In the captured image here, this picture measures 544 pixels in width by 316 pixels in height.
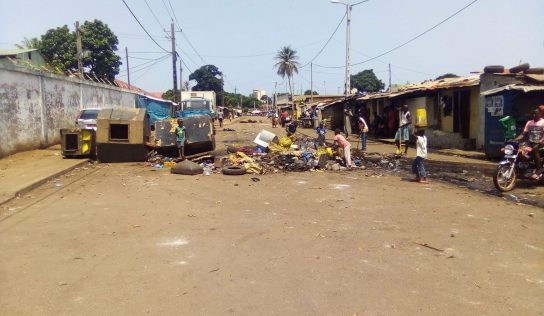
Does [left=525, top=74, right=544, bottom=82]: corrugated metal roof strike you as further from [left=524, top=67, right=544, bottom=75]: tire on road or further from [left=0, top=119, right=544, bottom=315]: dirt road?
[left=0, top=119, right=544, bottom=315]: dirt road

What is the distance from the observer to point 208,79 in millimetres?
91625

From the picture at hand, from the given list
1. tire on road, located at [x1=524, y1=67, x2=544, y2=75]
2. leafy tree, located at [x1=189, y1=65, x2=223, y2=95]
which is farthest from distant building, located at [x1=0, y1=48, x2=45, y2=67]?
leafy tree, located at [x1=189, y1=65, x2=223, y2=95]

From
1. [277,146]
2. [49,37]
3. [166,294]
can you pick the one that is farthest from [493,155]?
[49,37]

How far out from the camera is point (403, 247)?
546 cm

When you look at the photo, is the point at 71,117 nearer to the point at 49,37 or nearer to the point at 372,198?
the point at 372,198

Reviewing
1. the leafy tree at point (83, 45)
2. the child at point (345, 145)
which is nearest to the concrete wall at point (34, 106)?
the child at point (345, 145)

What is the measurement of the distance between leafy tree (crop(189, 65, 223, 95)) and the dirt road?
3306 inches

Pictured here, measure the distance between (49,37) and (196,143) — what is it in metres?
37.5

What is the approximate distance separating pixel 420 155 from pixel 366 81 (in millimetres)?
83394

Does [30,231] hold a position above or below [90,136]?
below

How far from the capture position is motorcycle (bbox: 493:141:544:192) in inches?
353

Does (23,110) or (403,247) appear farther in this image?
(23,110)

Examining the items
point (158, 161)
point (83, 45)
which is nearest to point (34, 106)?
point (158, 161)

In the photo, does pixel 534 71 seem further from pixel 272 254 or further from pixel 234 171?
pixel 272 254
